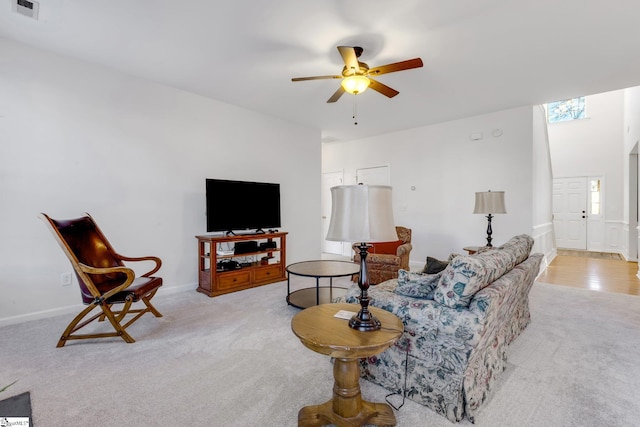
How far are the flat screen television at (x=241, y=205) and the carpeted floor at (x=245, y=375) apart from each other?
1417mm

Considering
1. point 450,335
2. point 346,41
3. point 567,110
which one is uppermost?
point 567,110

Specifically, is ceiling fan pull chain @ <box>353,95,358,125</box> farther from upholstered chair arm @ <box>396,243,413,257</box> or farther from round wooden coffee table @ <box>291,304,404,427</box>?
round wooden coffee table @ <box>291,304,404,427</box>

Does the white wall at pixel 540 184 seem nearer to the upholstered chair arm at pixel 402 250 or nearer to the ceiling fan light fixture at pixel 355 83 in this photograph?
the upholstered chair arm at pixel 402 250

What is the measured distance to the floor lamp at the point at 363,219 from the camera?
1403 millimetres

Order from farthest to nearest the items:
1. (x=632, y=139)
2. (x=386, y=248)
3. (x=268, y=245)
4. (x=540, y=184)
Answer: (x=632, y=139), (x=540, y=184), (x=386, y=248), (x=268, y=245)

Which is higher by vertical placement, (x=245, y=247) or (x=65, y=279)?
(x=245, y=247)

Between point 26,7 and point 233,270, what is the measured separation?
3109mm

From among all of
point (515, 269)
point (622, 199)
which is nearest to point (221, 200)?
point (515, 269)

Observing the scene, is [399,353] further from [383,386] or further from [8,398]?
[8,398]

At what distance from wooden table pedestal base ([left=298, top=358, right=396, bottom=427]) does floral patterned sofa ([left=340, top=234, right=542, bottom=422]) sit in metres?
0.31

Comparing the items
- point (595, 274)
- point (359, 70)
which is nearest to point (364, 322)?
point (359, 70)

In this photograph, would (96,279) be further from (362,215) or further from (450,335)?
(450,335)

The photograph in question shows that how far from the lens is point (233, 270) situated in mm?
3934

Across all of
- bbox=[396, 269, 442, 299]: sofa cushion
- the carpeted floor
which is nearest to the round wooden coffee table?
the carpeted floor
